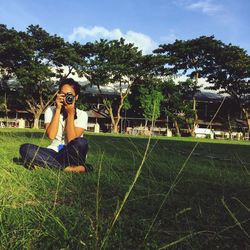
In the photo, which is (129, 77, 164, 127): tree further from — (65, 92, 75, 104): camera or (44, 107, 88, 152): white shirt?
(65, 92, 75, 104): camera

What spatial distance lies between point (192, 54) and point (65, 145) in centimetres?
3192

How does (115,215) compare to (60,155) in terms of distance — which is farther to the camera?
(60,155)

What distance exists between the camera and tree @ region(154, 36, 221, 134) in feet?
113

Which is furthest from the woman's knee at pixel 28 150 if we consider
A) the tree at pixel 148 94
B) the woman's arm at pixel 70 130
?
the tree at pixel 148 94

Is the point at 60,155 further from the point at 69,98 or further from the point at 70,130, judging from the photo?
the point at 69,98

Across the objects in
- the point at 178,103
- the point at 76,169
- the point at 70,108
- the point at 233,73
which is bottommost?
the point at 76,169

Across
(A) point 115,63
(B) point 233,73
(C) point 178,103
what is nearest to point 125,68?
(A) point 115,63

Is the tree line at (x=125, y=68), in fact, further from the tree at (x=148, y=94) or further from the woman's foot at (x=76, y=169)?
the woman's foot at (x=76, y=169)

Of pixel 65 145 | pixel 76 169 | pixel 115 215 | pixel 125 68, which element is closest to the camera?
pixel 115 215

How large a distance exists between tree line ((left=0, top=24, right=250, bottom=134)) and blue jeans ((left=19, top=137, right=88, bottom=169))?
1134 inches

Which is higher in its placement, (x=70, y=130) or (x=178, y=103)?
(x=178, y=103)

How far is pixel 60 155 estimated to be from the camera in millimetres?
4379

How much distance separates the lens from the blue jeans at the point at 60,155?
4.27m

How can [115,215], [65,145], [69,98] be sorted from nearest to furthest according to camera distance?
[115,215] → [69,98] → [65,145]
